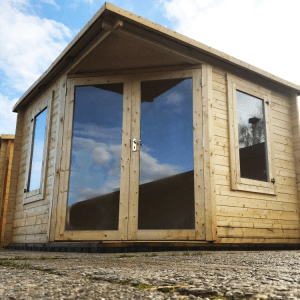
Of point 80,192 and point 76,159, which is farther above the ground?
point 76,159

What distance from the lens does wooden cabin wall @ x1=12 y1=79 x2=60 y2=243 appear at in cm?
542

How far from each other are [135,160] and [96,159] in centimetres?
60

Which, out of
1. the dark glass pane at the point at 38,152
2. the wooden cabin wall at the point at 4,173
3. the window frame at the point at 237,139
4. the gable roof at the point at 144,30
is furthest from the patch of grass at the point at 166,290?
the wooden cabin wall at the point at 4,173

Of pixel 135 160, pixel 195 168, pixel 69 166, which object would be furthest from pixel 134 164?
pixel 69 166

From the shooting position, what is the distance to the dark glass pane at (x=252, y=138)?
5312 millimetres

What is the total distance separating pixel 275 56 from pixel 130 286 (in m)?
17.6

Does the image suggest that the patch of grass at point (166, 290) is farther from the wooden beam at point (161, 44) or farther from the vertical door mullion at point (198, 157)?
the wooden beam at point (161, 44)

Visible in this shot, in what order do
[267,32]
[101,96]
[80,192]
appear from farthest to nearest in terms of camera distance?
[267,32], [101,96], [80,192]

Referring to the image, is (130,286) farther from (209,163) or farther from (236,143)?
(236,143)

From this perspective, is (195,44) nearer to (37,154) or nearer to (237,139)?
(237,139)

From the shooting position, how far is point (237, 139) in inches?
207

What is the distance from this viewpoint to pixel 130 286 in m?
0.95

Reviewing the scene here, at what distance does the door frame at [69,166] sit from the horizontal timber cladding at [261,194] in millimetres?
1311

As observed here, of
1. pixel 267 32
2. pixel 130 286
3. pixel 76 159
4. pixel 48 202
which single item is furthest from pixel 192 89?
pixel 267 32
